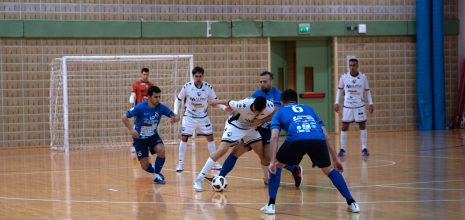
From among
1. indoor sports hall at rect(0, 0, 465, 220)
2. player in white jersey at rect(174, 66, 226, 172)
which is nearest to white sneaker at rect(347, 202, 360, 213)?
indoor sports hall at rect(0, 0, 465, 220)

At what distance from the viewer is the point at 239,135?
11.7 metres

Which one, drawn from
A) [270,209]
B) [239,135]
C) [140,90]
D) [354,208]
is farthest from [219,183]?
[140,90]

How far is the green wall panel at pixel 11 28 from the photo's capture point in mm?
20969

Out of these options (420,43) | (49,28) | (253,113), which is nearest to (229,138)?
(253,113)

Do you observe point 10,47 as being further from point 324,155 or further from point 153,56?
point 324,155

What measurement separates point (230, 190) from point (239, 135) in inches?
34.0

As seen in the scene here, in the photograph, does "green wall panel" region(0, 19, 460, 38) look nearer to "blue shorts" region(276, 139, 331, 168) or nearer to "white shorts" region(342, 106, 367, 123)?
"white shorts" region(342, 106, 367, 123)

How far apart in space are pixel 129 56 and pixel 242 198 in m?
10.4

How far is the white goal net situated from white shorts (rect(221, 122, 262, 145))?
9.64 meters

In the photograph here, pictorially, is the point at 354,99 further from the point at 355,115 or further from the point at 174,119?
the point at 174,119

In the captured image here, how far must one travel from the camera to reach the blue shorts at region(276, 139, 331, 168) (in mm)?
9562

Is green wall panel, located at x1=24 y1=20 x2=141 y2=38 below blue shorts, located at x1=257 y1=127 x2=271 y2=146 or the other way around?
the other way around

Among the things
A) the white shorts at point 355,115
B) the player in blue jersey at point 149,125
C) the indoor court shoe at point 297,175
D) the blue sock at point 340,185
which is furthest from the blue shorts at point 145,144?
the white shorts at point 355,115

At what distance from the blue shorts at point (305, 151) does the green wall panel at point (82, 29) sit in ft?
42.9
